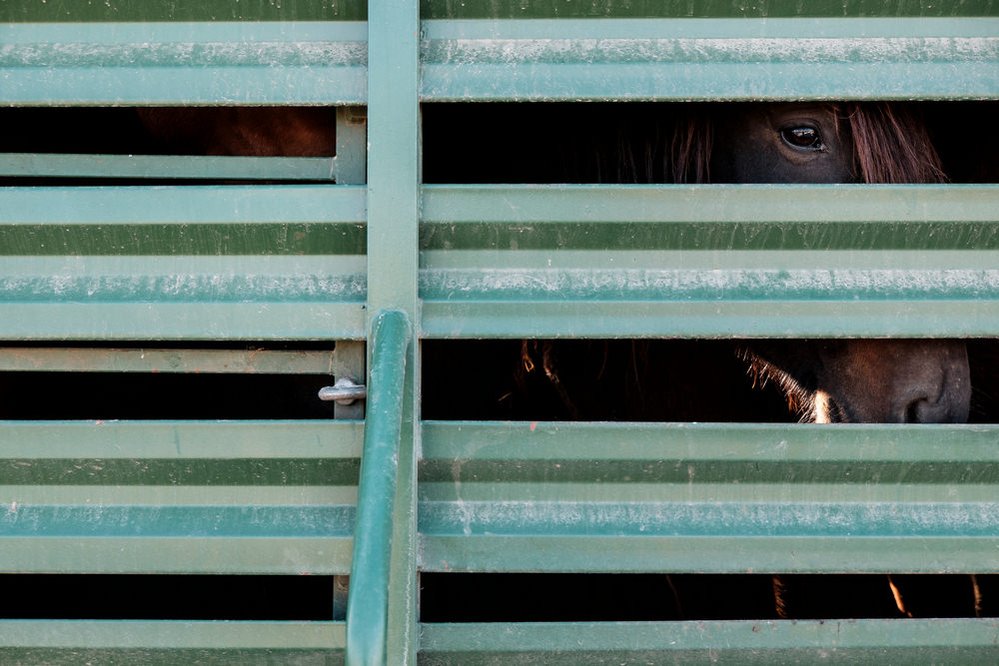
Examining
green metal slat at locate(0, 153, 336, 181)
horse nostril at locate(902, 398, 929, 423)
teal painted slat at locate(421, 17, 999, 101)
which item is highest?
teal painted slat at locate(421, 17, 999, 101)

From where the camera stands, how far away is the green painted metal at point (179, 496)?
1.40 metres

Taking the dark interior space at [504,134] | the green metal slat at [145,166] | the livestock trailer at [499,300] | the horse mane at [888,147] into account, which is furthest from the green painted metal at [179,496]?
the horse mane at [888,147]

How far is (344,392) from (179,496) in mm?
329

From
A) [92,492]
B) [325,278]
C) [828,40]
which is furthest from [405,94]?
[92,492]

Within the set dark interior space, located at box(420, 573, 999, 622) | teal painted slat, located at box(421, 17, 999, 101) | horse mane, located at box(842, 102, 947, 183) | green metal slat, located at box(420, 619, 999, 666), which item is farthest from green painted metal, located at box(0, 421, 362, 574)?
horse mane, located at box(842, 102, 947, 183)

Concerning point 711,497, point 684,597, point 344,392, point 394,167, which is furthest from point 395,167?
point 684,597

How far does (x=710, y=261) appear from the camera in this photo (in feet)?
4.76

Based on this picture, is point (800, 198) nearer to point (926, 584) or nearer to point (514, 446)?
point (514, 446)

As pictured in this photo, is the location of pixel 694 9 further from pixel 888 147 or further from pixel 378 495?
pixel 378 495

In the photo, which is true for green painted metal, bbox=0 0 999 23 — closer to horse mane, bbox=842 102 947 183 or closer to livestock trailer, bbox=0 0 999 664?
livestock trailer, bbox=0 0 999 664

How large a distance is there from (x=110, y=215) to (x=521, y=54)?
747 millimetres

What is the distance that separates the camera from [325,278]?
1.44m

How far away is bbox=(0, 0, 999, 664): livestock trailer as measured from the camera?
1.40 m

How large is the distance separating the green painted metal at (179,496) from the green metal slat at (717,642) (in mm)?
253
